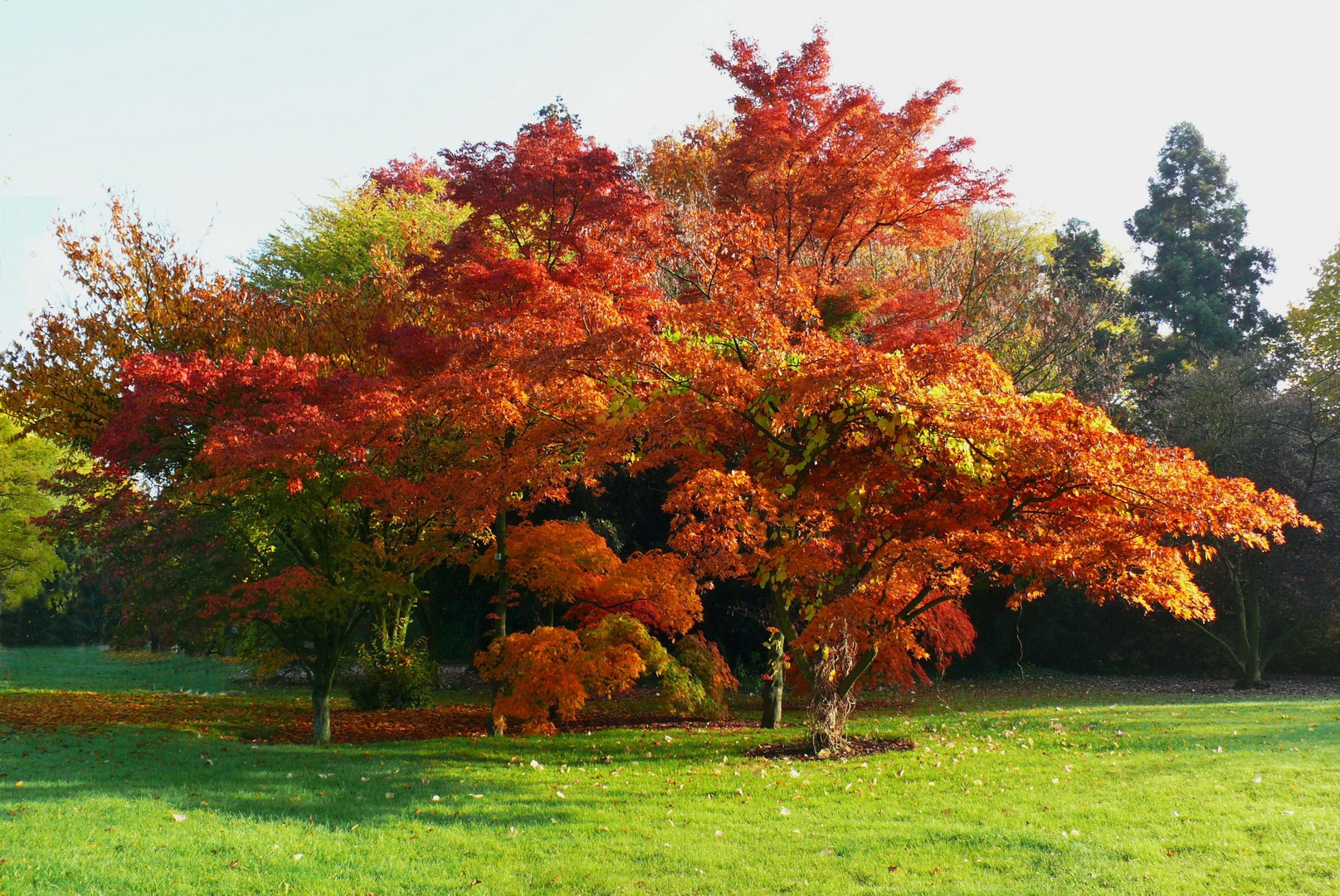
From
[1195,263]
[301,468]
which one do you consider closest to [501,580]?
[301,468]

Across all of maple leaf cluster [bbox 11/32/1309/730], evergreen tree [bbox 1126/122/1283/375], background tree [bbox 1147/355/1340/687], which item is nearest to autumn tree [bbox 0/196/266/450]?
maple leaf cluster [bbox 11/32/1309/730]

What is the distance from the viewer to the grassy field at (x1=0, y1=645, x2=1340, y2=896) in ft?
15.7

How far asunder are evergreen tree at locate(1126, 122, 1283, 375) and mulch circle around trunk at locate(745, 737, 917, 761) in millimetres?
22828

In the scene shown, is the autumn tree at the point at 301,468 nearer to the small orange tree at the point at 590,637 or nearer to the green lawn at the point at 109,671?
the small orange tree at the point at 590,637

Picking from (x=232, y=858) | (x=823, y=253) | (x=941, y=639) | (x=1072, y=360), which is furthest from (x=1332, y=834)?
(x=1072, y=360)

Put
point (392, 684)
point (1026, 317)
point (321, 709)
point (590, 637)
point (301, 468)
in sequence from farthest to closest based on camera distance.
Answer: point (1026, 317)
point (392, 684)
point (321, 709)
point (590, 637)
point (301, 468)

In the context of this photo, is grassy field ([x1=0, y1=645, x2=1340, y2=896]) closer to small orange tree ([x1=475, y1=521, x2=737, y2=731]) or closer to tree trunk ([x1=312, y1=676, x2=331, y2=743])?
small orange tree ([x1=475, y1=521, x2=737, y2=731])

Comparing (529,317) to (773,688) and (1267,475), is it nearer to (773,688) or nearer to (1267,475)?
(773,688)

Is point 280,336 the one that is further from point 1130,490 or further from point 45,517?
point 1130,490

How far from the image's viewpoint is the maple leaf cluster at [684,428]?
24.5 feet

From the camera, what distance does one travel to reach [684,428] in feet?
29.5

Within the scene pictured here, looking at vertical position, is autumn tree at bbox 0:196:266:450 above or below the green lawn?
above

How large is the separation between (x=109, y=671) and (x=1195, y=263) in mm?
37685

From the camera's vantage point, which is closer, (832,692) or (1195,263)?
(832,692)
